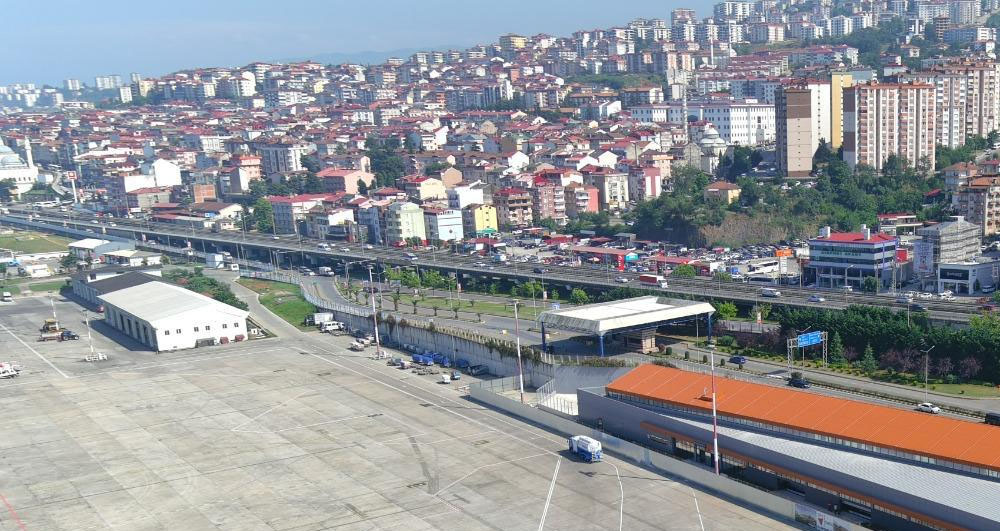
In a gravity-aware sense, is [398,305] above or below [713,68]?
below

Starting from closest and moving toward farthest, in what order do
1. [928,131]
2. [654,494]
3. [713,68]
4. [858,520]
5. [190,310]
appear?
1. [858,520]
2. [654,494]
3. [190,310]
4. [928,131]
5. [713,68]

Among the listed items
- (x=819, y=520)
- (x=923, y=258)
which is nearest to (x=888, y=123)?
(x=923, y=258)

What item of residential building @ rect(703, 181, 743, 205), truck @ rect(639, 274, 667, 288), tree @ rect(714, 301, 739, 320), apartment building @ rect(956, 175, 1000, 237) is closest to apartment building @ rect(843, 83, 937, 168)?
residential building @ rect(703, 181, 743, 205)

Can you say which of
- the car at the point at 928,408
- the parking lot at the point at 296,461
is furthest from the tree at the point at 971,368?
the parking lot at the point at 296,461

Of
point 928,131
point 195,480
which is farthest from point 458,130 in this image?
point 195,480

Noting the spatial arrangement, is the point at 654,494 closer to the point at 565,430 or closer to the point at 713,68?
the point at 565,430

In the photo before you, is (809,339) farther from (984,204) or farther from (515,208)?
(515,208)

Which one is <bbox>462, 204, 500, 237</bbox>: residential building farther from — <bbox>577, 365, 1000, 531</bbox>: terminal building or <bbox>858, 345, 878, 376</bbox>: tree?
<bbox>577, 365, 1000, 531</bbox>: terminal building
